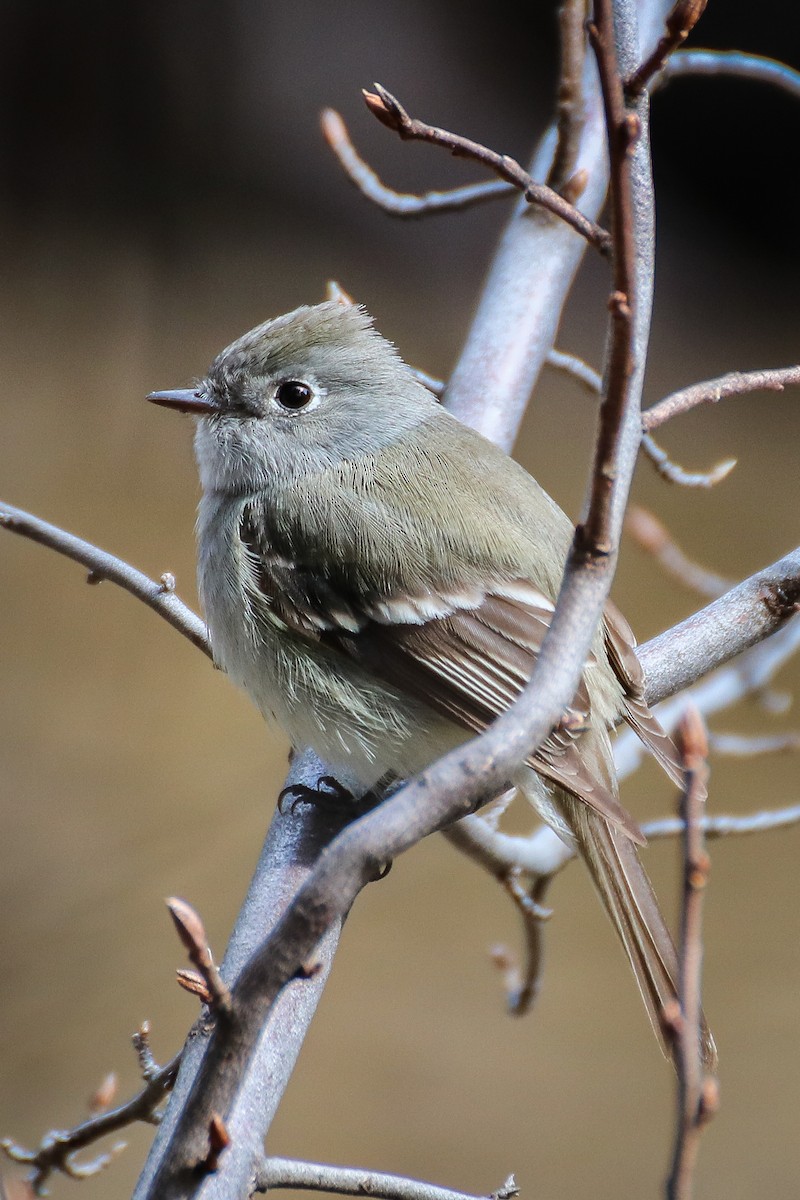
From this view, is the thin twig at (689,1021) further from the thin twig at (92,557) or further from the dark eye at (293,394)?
the dark eye at (293,394)

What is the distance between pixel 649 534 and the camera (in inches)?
89.2

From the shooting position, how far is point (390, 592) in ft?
5.02

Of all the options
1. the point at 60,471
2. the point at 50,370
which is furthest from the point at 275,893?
the point at 50,370

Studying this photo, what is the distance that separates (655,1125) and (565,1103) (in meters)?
0.24

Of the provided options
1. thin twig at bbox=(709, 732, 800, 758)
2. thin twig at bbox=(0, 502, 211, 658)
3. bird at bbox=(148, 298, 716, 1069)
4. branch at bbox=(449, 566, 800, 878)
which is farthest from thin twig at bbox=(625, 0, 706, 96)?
thin twig at bbox=(709, 732, 800, 758)

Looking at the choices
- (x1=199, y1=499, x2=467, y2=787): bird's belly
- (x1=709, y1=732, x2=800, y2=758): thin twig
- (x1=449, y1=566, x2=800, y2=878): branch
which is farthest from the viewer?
(x1=709, y1=732, x2=800, y2=758): thin twig

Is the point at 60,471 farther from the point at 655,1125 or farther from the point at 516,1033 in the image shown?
the point at 655,1125

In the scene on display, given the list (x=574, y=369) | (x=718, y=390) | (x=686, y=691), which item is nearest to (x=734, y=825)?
(x=686, y=691)

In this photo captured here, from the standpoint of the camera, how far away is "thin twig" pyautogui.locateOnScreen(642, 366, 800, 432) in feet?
3.88

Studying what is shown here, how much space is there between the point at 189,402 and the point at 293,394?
0.51 feet

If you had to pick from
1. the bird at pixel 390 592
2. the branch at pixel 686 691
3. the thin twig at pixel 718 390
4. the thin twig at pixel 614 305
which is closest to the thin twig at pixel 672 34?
the thin twig at pixel 614 305

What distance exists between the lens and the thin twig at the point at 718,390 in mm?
1184

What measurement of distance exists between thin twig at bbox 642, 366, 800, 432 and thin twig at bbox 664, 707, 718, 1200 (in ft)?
1.98

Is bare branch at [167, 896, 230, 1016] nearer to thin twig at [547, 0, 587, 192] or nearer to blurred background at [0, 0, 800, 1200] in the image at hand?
thin twig at [547, 0, 587, 192]
